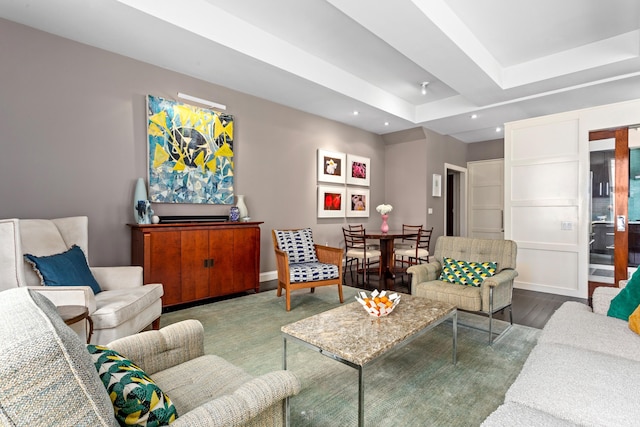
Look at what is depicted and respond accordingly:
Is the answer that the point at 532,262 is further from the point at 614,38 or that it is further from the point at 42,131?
the point at 42,131

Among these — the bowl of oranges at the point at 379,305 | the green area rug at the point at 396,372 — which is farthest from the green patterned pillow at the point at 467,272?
the bowl of oranges at the point at 379,305

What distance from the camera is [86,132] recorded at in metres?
3.36

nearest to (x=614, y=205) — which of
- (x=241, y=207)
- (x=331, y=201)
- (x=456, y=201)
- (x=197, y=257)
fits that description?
(x=331, y=201)

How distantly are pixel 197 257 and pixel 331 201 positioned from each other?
283 cm

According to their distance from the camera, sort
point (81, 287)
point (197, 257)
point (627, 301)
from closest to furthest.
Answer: point (627, 301) < point (81, 287) < point (197, 257)

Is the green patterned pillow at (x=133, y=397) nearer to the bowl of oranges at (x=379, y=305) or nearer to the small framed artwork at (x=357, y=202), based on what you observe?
the bowl of oranges at (x=379, y=305)

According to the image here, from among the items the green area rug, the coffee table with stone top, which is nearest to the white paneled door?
the green area rug

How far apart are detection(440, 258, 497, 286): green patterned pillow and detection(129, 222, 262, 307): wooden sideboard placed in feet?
7.74

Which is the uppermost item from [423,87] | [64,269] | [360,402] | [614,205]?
[423,87]

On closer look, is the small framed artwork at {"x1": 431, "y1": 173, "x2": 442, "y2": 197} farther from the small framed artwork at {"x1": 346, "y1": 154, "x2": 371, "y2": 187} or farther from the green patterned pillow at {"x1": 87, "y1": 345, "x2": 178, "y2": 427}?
the green patterned pillow at {"x1": 87, "y1": 345, "x2": 178, "y2": 427}

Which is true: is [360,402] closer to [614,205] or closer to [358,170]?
[614,205]

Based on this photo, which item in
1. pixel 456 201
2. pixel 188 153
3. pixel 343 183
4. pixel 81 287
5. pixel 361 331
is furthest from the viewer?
pixel 456 201

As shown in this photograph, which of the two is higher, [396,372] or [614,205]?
[614,205]

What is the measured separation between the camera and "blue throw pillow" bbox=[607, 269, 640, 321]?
2.00m
